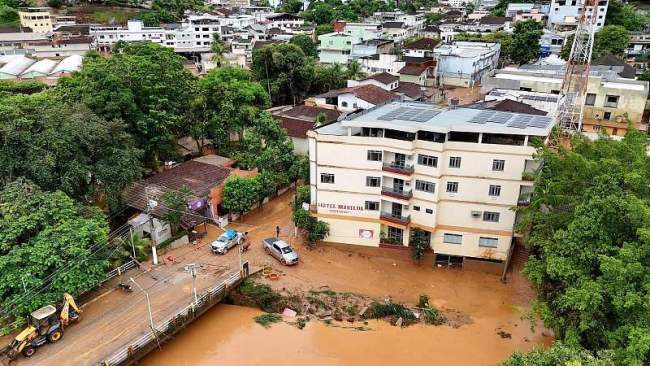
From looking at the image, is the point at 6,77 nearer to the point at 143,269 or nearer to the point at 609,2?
the point at 143,269

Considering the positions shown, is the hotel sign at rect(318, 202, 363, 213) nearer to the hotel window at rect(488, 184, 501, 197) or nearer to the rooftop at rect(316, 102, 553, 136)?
the rooftop at rect(316, 102, 553, 136)

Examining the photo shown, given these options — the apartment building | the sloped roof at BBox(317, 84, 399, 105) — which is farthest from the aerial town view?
the apartment building

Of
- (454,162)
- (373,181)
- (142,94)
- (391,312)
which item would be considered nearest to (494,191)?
(454,162)

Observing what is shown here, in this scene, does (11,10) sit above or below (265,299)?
above

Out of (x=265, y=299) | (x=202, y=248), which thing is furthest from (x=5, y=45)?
(x=265, y=299)

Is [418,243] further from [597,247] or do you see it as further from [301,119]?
[301,119]

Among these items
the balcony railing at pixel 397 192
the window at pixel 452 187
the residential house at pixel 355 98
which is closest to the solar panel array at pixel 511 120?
the window at pixel 452 187
